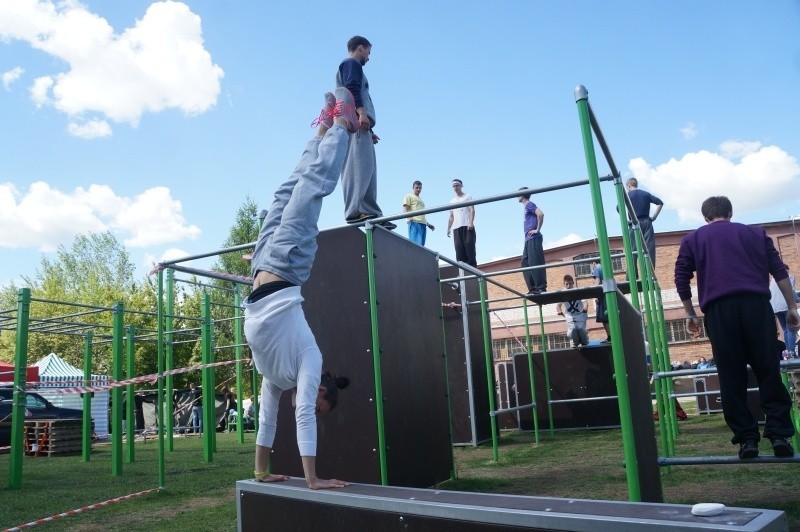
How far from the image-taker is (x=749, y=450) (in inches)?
145

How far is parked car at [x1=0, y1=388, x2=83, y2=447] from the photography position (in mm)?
13266

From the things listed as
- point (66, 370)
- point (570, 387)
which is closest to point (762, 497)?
point (570, 387)

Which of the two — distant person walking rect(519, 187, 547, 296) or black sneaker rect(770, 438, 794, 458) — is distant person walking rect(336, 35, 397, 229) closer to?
black sneaker rect(770, 438, 794, 458)

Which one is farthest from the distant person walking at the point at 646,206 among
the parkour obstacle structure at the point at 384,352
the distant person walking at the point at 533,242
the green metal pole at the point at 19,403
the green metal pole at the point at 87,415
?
the green metal pole at the point at 87,415

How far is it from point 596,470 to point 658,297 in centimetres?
206

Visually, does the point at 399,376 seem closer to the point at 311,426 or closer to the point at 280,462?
the point at 280,462

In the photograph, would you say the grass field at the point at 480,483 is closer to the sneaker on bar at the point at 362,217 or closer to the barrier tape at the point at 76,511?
the barrier tape at the point at 76,511

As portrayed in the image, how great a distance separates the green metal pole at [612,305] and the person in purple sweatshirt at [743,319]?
91 cm

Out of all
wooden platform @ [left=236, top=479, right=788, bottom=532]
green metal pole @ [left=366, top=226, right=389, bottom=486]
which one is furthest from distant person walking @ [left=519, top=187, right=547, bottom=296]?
wooden platform @ [left=236, top=479, right=788, bottom=532]

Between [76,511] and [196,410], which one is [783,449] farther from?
[196,410]

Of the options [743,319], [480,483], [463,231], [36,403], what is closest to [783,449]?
[743,319]

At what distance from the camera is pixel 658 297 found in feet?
23.8

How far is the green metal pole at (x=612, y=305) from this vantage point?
3.10 meters

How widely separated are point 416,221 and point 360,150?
3.62m
